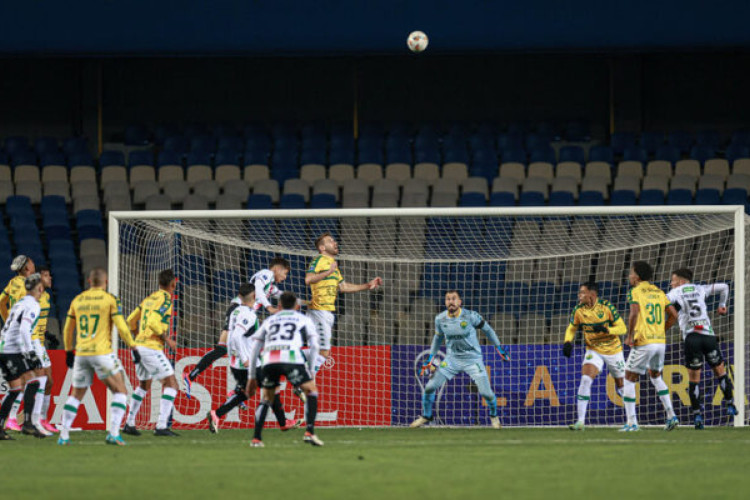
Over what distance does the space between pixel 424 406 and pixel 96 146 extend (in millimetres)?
14243

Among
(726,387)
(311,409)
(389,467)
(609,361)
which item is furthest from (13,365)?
(726,387)

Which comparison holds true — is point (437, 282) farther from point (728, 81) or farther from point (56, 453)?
point (728, 81)

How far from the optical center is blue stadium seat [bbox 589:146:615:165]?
2238cm

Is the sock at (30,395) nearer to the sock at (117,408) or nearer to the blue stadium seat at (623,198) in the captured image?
the sock at (117,408)

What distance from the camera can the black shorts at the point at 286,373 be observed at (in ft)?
33.7

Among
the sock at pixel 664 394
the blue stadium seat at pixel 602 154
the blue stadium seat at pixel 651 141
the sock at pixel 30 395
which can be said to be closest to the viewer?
the sock at pixel 30 395

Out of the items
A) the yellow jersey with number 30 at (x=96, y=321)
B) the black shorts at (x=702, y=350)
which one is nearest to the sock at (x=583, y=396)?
the black shorts at (x=702, y=350)

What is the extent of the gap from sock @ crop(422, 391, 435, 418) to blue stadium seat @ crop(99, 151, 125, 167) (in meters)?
10.8

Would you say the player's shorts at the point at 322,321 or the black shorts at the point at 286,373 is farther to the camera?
the player's shorts at the point at 322,321

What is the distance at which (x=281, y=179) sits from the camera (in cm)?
2114

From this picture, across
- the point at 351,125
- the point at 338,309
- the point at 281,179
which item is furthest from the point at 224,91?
the point at 338,309

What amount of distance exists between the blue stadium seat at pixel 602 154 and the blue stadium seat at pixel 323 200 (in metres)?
6.00

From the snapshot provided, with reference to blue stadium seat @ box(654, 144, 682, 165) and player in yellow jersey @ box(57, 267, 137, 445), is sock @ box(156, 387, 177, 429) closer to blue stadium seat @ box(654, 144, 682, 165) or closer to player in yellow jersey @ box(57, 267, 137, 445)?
player in yellow jersey @ box(57, 267, 137, 445)

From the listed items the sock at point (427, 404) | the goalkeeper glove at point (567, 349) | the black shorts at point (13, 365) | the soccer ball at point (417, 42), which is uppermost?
the soccer ball at point (417, 42)
